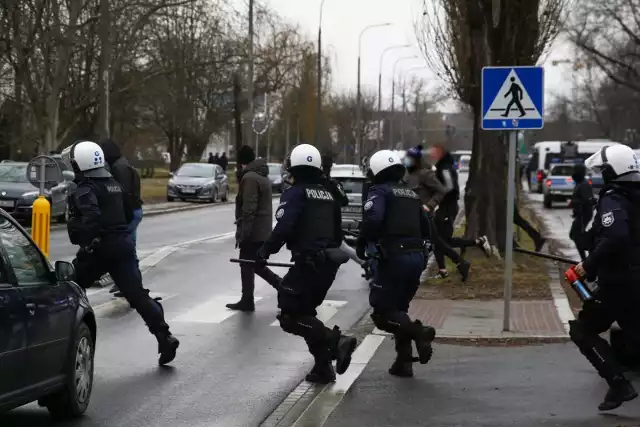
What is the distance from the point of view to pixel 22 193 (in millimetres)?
26688

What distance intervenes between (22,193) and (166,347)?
59.7 feet

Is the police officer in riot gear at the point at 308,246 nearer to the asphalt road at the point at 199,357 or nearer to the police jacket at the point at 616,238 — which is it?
the asphalt road at the point at 199,357

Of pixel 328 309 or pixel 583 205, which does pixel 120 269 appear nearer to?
pixel 328 309

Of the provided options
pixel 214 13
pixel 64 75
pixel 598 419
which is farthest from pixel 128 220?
pixel 214 13

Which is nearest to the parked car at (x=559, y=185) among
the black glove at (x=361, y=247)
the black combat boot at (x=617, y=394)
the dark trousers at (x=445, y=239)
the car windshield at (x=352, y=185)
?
the car windshield at (x=352, y=185)

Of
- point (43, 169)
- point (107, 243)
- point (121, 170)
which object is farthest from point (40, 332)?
point (43, 169)

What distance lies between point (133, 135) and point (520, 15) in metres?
52.7

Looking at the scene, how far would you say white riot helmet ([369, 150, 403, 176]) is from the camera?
351 inches

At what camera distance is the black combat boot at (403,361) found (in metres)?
9.19

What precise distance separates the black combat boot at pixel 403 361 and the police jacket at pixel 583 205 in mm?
10713

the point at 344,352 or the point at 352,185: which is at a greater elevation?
the point at 352,185

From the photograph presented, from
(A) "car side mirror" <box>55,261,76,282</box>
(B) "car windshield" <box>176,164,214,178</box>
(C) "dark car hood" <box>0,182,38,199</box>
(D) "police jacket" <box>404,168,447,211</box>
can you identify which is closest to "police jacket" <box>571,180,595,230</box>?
(D) "police jacket" <box>404,168,447,211</box>

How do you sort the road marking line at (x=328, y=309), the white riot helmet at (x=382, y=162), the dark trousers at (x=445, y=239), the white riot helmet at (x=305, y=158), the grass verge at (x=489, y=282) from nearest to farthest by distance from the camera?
1. the white riot helmet at (x=305, y=158)
2. the white riot helmet at (x=382, y=162)
3. the road marking line at (x=328, y=309)
4. the grass verge at (x=489, y=282)
5. the dark trousers at (x=445, y=239)

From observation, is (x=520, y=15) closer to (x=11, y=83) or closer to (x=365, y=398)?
(x=365, y=398)
